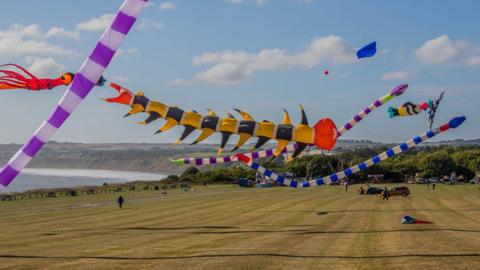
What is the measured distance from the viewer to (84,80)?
44.2ft

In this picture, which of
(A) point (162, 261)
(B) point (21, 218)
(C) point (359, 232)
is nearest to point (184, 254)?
(A) point (162, 261)

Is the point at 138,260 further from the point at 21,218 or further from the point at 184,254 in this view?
the point at 21,218

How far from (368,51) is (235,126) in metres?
3.91

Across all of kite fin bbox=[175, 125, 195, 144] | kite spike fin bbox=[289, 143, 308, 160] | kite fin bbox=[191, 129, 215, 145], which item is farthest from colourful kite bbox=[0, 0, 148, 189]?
kite spike fin bbox=[289, 143, 308, 160]

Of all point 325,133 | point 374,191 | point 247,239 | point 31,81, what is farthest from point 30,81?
point 374,191

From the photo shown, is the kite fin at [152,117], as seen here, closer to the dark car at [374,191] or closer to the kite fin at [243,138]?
the kite fin at [243,138]

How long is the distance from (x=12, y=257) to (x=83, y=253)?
10.1 ft

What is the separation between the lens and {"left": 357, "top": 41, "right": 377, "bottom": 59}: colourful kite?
1469 cm

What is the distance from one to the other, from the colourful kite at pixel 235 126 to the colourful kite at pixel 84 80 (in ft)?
2.54

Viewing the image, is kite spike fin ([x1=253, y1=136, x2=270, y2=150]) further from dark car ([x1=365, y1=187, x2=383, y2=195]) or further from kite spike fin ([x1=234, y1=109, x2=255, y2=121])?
dark car ([x1=365, y1=187, x2=383, y2=195])

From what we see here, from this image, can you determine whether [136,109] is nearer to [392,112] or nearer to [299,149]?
[299,149]

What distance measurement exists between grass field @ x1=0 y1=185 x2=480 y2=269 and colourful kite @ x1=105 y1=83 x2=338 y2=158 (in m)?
10.3

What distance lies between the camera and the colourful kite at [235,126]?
45.2 ft

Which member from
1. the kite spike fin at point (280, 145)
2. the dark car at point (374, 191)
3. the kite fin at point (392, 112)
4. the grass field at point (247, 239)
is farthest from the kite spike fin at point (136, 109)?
the dark car at point (374, 191)
